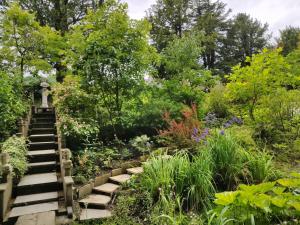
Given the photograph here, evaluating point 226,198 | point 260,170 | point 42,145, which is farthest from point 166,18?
point 226,198

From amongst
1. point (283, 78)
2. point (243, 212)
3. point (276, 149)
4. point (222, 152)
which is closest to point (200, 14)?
point (283, 78)

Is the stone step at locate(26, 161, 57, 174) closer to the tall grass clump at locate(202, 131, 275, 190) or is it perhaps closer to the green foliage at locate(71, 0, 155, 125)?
the green foliage at locate(71, 0, 155, 125)

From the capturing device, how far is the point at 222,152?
3.98 m

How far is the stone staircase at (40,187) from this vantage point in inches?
147

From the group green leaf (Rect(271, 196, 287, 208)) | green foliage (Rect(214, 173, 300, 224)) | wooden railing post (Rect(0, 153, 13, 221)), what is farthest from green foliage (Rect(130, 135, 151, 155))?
green leaf (Rect(271, 196, 287, 208))

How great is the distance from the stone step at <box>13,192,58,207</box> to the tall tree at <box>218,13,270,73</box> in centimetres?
2048

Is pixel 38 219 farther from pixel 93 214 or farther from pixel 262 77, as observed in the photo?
pixel 262 77

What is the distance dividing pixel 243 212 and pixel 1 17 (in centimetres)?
993

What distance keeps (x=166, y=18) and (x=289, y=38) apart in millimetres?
11379

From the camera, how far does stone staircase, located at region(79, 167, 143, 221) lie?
379cm

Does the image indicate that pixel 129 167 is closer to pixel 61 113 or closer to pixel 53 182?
pixel 53 182

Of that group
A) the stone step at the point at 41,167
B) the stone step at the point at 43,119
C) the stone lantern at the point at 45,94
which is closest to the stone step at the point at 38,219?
the stone step at the point at 41,167

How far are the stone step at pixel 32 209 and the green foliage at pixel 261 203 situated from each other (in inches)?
121

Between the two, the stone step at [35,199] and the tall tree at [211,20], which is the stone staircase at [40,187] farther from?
the tall tree at [211,20]
